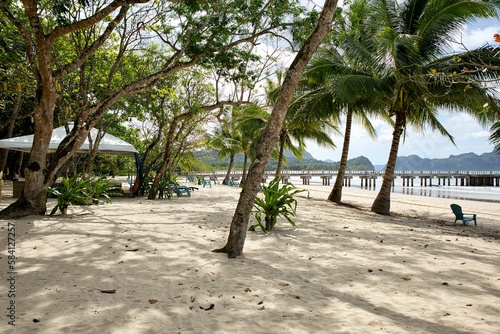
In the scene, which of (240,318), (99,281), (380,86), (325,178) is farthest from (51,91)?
(325,178)

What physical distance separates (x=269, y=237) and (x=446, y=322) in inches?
135

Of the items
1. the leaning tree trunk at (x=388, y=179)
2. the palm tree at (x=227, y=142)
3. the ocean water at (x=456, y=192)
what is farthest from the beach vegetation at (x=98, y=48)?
the ocean water at (x=456, y=192)

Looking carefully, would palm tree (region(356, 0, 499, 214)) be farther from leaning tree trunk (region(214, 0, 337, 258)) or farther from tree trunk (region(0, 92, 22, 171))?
tree trunk (region(0, 92, 22, 171))

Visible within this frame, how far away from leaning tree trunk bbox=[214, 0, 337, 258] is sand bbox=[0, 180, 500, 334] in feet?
0.97

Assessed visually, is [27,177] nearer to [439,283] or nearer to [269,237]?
[269,237]

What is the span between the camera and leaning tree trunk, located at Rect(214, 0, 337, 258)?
4.67m

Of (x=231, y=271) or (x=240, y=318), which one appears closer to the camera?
(x=240, y=318)

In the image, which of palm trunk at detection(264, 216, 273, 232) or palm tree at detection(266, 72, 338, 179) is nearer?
palm trunk at detection(264, 216, 273, 232)

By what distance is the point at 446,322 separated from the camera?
9.37ft

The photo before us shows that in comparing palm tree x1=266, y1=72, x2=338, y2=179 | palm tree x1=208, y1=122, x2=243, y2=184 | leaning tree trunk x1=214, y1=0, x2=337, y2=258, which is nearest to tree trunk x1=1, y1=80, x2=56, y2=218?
leaning tree trunk x1=214, y1=0, x2=337, y2=258

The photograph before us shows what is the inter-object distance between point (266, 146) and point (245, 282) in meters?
1.82

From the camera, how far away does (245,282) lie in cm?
375

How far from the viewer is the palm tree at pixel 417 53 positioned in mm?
10039

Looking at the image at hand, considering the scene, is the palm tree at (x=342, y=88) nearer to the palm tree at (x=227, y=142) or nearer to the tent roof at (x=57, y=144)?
the tent roof at (x=57, y=144)
